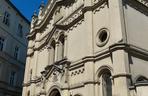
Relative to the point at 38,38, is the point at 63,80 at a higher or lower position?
lower

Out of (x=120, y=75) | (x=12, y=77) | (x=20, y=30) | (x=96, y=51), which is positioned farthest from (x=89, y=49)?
(x=20, y=30)

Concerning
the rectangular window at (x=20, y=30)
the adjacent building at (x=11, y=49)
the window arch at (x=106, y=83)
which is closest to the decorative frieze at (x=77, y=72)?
the window arch at (x=106, y=83)

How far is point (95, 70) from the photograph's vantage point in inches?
587

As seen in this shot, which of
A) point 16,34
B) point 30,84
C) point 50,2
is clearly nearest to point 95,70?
point 30,84

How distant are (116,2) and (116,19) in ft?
4.02

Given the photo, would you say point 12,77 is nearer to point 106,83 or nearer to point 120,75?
point 106,83

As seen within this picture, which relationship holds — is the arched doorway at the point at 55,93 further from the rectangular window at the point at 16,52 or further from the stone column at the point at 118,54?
the rectangular window at the point at 16,52

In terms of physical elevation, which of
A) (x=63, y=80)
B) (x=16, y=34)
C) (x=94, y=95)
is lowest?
(x=94, y=95)

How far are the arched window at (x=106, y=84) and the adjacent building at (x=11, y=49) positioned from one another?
51.3ft

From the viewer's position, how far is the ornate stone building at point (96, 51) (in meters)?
13.4

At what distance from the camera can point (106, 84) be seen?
1438 cm

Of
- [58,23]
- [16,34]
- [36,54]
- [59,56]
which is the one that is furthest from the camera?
[16,34]

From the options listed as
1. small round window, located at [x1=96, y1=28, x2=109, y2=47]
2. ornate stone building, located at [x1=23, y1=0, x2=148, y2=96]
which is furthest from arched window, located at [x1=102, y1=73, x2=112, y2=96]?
small round window, located at [x1=96, y1=28, x2=109, y2=47]

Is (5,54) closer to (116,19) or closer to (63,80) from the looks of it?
(63,80)
